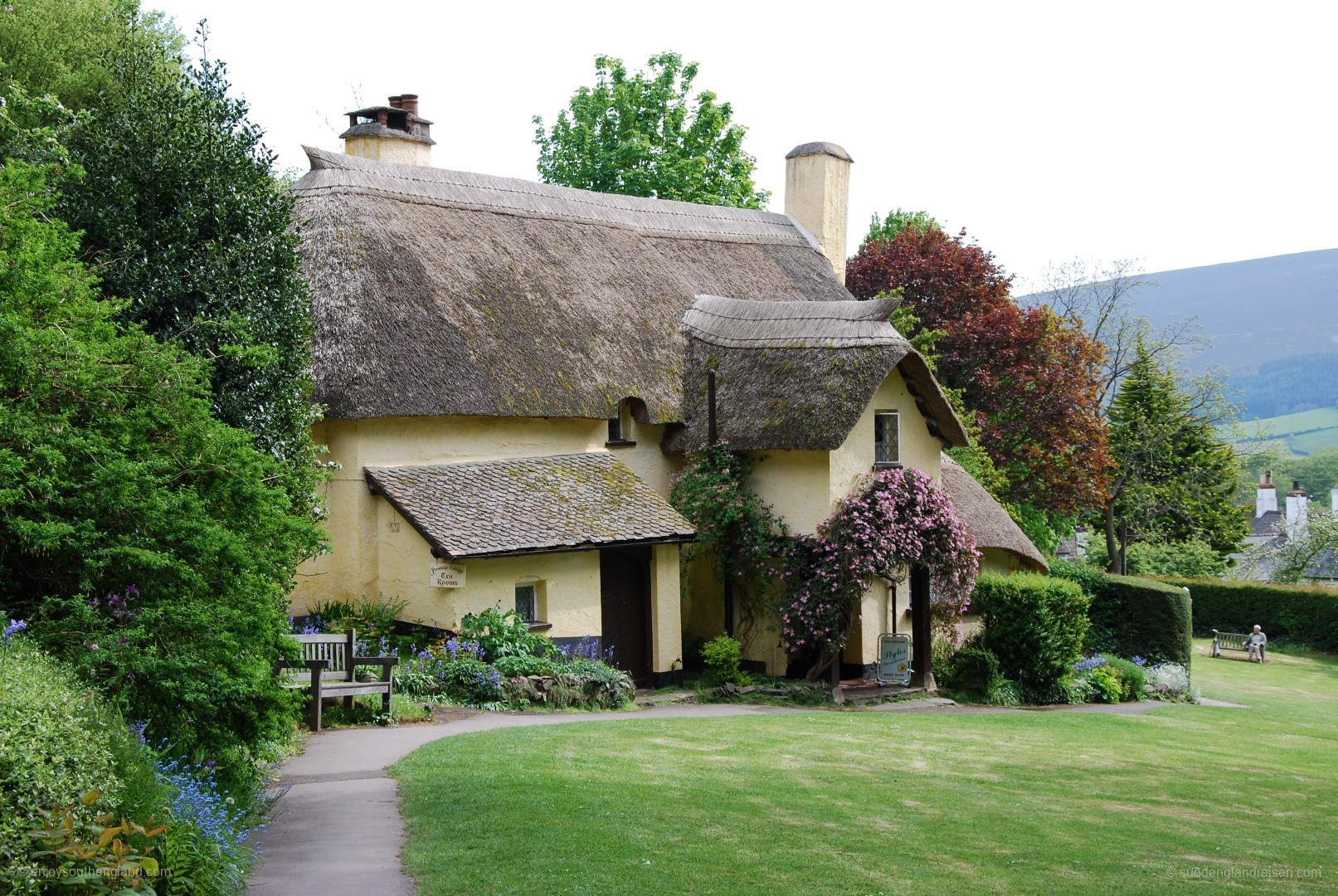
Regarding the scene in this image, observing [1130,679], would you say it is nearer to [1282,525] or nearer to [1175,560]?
[1175,560]

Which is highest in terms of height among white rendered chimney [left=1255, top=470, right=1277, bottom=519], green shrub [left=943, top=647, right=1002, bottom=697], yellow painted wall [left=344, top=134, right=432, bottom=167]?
yellow painted wall [left=344, top=134, right=432, bottom=167]

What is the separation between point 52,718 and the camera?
7.14 metres

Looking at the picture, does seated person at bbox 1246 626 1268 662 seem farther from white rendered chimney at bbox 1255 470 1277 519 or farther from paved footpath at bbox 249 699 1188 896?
white rendered chimney at bbox 1255 470 1277 519

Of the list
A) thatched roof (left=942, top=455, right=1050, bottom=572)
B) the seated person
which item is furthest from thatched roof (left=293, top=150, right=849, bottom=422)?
the seated person

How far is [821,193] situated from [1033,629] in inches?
532

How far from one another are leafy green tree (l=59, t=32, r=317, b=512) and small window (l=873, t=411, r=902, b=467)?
10.9m

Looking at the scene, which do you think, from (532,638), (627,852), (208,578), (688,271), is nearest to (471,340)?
(532,638)

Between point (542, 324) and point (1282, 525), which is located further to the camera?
point (1282, 525)

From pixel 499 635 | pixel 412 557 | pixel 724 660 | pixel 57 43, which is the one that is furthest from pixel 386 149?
pixel 724 660

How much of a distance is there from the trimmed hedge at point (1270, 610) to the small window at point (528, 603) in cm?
2830

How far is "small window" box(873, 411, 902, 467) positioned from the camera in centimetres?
2291

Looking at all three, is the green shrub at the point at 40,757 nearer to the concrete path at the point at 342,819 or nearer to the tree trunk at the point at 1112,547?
the concrete path at the point at 342,819

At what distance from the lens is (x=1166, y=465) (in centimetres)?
5234

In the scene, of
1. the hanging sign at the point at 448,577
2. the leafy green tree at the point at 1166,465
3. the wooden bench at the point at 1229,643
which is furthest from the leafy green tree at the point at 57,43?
the leafy green tree at the point at 1166,465
